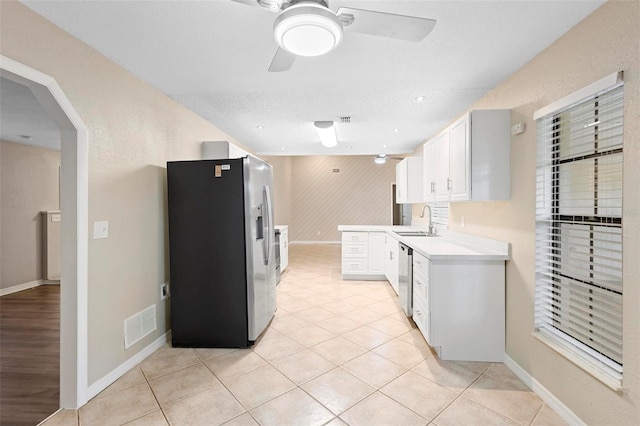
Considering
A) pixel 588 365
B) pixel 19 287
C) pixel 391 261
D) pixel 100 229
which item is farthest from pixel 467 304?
A: pixel 19 287

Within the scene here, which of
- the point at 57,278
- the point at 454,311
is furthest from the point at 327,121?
the point at 57,278

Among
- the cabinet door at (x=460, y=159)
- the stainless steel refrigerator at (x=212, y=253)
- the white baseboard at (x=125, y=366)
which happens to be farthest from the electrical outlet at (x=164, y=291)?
the cabinet door at (x=460, y=159)

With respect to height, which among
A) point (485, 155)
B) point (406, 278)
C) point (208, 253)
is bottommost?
point (406, 278)

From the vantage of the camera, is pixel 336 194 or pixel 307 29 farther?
pixel 336 194

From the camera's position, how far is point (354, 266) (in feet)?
17.2

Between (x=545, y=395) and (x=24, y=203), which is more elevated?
(x=24, y=203)

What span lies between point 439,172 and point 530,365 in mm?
1932

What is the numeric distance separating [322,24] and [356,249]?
4214 mm

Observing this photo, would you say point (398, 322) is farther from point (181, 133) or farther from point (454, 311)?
point (181, 133)

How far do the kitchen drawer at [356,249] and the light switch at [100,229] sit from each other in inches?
145

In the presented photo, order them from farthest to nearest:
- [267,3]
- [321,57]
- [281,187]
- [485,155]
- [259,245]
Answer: [281,187]
[259,245]
[485,155]
[321,57]
[267,3]

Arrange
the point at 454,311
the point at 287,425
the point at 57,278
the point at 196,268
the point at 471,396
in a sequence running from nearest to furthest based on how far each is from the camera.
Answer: the point at 287,425 < the point at 471,396 < the point at 454,311 < the point at 196,268 < the point at 57,278

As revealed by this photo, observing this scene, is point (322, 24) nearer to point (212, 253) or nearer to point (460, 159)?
point (460, 159)

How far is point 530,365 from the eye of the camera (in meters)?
2.12
